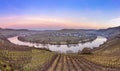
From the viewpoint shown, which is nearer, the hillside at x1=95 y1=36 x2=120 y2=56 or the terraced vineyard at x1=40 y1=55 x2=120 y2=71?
the terraced vineyard at x1=40 y1=55 x2=120 y2=71

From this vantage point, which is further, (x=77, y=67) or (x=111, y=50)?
(x=111, y=50)

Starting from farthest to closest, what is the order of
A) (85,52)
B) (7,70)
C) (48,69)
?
(85,52)
(48,69)
(7,70)

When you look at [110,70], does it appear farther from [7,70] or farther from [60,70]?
[7,70]

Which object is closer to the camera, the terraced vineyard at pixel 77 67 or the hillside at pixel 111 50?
the terraced vineyard at pixel 77 67

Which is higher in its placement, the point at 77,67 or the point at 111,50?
the point at 77,67

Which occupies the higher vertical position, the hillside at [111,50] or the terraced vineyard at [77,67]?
the terraced vineyard at [77,67]

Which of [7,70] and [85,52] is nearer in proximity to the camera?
[7,70]

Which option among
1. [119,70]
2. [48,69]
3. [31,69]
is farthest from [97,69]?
[31,69]

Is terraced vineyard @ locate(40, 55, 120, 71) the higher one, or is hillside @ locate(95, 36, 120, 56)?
terraced vineyard @ locate(40, 55, 120, 71)

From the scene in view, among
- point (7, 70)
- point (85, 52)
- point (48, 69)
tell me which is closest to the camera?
point (7, 70)

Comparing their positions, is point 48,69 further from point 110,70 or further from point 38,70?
point 110,70

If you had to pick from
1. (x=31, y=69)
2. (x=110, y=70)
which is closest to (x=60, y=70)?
(x=31, y=69)
